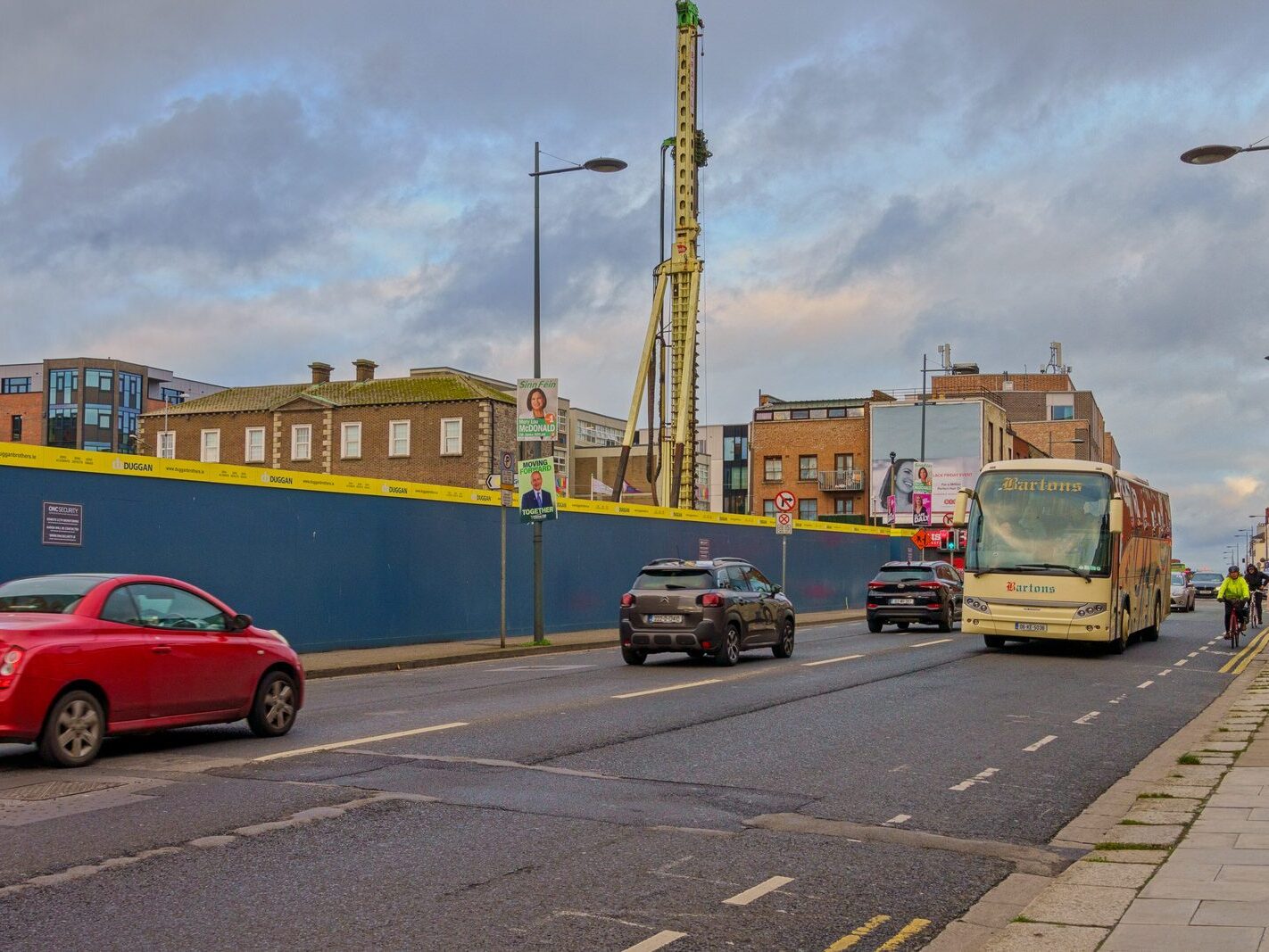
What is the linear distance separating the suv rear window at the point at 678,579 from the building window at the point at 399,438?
51.3 metres

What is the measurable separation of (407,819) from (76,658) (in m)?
3.26

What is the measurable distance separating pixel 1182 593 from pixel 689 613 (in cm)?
3513

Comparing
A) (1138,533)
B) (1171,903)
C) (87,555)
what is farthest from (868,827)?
(1138,533)

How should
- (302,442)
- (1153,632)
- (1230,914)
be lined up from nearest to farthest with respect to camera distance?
(1230,914)
(1153,632)
(302,442)

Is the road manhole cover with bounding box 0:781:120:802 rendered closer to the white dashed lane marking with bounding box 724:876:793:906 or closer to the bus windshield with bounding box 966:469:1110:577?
the white dashed lane marking with bounding box 724:876:793:906

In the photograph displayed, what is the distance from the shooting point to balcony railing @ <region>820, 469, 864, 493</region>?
8581 centimetres

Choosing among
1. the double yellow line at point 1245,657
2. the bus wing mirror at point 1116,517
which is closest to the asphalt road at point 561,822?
the double yellow line at point 1245,657

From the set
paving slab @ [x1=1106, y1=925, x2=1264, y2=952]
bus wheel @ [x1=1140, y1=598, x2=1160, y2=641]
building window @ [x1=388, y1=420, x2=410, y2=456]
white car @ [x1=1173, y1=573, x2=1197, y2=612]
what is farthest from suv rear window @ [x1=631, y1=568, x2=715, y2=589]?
building window @ [x1=388, y1=420, x2=410, y2=456]

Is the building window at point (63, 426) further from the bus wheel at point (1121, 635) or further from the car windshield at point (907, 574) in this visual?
the bus wheel at point (1121, 635)

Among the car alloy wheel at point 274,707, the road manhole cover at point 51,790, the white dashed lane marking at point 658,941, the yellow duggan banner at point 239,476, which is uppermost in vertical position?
the yellow duggan banner at point 239,476

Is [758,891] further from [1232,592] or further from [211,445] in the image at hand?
[211,445]

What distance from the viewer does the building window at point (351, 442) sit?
71.7 metres

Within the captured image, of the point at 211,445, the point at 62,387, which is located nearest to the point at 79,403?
the point at 62,387

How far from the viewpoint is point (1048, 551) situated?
22.9m
